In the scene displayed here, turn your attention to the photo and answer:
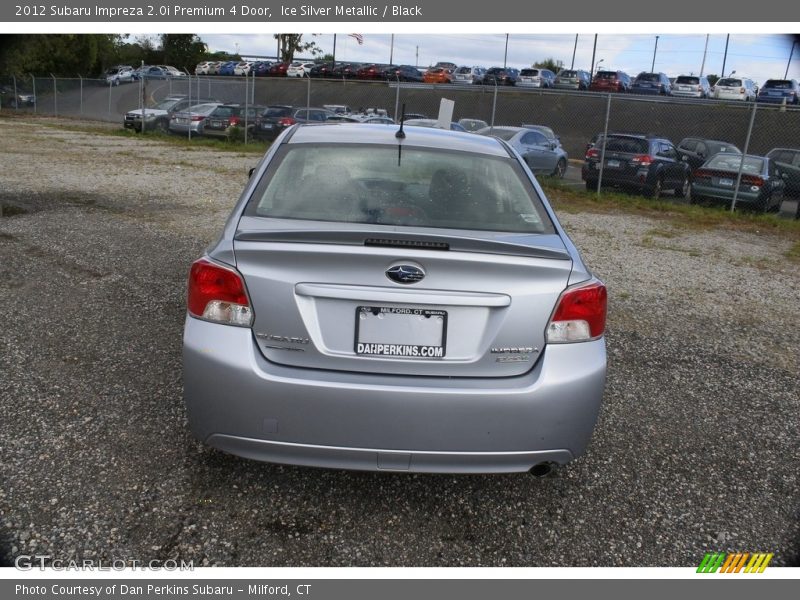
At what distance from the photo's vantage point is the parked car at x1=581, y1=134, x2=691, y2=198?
1580 cm

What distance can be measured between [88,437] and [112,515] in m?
0.78

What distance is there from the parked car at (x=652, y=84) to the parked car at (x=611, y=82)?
50 cm

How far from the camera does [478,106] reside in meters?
39.2

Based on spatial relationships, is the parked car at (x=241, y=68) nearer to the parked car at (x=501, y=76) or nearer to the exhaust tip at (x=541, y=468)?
the parked car at (x=501, y=76)

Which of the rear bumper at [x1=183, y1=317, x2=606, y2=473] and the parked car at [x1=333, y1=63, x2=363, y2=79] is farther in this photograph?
the parked car at [x1=333, y1=63, x2=363, y2=79]

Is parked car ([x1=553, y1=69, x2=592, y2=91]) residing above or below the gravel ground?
above

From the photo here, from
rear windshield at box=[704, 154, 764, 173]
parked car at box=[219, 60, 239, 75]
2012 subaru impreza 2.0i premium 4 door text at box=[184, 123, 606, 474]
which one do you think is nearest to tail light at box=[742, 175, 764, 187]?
rear windshield at box=[704, 154, 764, 173]

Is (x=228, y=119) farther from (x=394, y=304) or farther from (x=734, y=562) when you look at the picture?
(x=734, y=562)

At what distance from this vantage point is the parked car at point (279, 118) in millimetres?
24047

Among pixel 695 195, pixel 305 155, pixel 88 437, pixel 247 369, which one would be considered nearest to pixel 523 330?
pixel 247 369

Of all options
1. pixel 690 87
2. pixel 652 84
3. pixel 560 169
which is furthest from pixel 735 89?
pixel 560 169

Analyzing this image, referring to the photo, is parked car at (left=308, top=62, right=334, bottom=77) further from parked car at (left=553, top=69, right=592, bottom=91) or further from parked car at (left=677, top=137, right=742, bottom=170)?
parked car at (left=677, top=137, right=742, bottom=170)

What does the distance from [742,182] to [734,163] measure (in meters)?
0.82

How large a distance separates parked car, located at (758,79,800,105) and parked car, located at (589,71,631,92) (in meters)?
7.63
